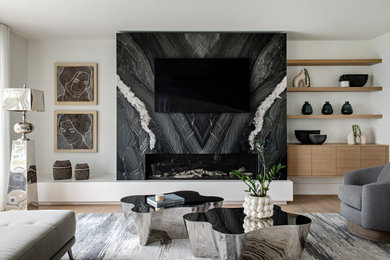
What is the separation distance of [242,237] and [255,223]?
286 mm

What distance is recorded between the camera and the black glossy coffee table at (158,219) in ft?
10.1

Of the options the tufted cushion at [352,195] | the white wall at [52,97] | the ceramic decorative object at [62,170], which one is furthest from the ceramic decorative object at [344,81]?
the ceramic decorative object at [62,170]

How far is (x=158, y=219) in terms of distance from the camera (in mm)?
3121

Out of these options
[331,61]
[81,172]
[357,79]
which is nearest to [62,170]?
[81,172]

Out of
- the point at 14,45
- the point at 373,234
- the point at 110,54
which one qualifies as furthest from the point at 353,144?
the point at 14,45

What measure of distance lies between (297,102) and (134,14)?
9.50 ft

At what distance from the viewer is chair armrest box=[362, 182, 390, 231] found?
3.07 meters

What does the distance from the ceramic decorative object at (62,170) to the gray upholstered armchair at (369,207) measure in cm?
368

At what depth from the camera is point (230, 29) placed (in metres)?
4.76

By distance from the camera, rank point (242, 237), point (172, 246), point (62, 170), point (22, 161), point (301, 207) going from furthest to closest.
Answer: point (62, 170)
point (301, 207)
point (22, 161)
point (172, 246)
point (242, 237)

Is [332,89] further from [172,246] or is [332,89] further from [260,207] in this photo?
[172,246]

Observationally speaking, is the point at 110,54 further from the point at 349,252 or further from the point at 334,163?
the point at 349,252

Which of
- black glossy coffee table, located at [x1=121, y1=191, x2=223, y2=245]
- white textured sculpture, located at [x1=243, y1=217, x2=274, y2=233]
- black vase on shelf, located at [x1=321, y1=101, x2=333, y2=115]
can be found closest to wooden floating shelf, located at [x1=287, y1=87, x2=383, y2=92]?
black vase on shelf, located at [x1=321, y1=101, x2=333, y2=115]

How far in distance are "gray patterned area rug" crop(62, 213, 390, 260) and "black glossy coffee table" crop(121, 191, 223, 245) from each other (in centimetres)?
8
